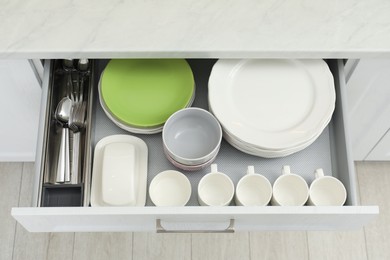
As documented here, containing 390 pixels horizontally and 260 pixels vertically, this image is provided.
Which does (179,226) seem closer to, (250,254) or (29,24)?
(29,24)

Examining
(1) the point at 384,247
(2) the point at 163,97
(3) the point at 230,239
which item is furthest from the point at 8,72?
(1) the point at 384,247

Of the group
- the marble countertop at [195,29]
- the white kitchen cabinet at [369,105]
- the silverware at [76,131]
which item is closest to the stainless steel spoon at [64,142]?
the silverware at [76,131]

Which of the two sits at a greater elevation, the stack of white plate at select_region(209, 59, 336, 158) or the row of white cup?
the stack of white plate at select_region(209, 59, 336, 158)

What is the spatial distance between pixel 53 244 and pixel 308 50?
1.06 m

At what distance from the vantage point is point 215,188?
96cm

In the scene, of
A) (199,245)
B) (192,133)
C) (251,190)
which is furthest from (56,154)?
(199,245)

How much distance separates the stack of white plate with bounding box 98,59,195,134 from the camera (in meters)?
0.98

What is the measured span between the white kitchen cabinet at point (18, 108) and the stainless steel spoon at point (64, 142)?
0.35 ft

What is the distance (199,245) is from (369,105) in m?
0.71

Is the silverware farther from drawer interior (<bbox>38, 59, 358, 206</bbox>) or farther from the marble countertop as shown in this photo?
A: the marble countertop

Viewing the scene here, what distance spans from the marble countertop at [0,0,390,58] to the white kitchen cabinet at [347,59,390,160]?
0.27ft

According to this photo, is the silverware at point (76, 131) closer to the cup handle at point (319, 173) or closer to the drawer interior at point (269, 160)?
the drawer interior at point (269, 160)

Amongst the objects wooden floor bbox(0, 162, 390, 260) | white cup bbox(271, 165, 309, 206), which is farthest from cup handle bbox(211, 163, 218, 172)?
wooden floor bbox(0, 162, 390, 260)

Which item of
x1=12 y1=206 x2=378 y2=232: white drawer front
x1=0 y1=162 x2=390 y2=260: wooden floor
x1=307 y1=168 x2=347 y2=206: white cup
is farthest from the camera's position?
x1=0 y1=162 x2=390 y2=260: wooden floor
